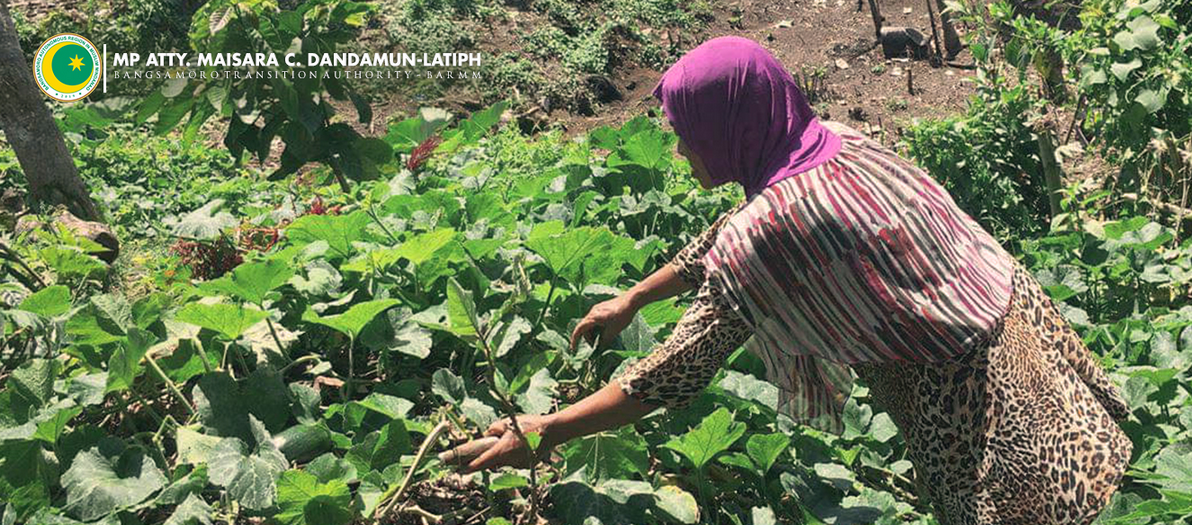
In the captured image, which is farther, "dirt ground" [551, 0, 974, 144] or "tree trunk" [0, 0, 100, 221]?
"dirt ground" [551, 0, 974, 144]

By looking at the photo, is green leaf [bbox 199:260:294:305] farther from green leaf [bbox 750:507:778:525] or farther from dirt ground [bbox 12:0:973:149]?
dirt ground [bbox 12:0:973:149]

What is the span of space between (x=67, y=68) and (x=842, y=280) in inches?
293

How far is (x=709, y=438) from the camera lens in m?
2.15

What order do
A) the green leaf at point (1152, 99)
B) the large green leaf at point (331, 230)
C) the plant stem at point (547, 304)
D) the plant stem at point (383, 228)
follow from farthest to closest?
1. the green leaf at point (1152, 99)
2. the plant stem at point (383, 228)
3. the large green leaf at point (331, 230)
4. the plant stem at point (547, 304)

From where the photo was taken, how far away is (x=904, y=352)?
203 cm

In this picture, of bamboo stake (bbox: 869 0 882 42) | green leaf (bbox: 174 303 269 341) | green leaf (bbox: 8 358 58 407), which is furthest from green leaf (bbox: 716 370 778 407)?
bamboo stake (bbox: 869 0 882 42)

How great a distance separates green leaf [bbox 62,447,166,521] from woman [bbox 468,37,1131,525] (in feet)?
2.05

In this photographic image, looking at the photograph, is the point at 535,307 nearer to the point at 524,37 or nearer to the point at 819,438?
the point at 819,438

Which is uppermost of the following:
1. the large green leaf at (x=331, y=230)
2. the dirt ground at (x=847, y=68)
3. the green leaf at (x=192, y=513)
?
the large green leaf at (x=331, y=230)

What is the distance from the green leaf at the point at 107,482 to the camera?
185 cm

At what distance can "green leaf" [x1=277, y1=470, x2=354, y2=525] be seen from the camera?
178cm

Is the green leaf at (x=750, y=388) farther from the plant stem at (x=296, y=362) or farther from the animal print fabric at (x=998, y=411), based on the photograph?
the plant stem at (x=296, y=362)

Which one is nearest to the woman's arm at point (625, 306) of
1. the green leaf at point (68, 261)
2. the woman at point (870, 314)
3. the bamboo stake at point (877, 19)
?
the woman at point (870, 314)

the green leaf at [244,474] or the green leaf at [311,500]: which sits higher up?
the green leaf at [244,474]
